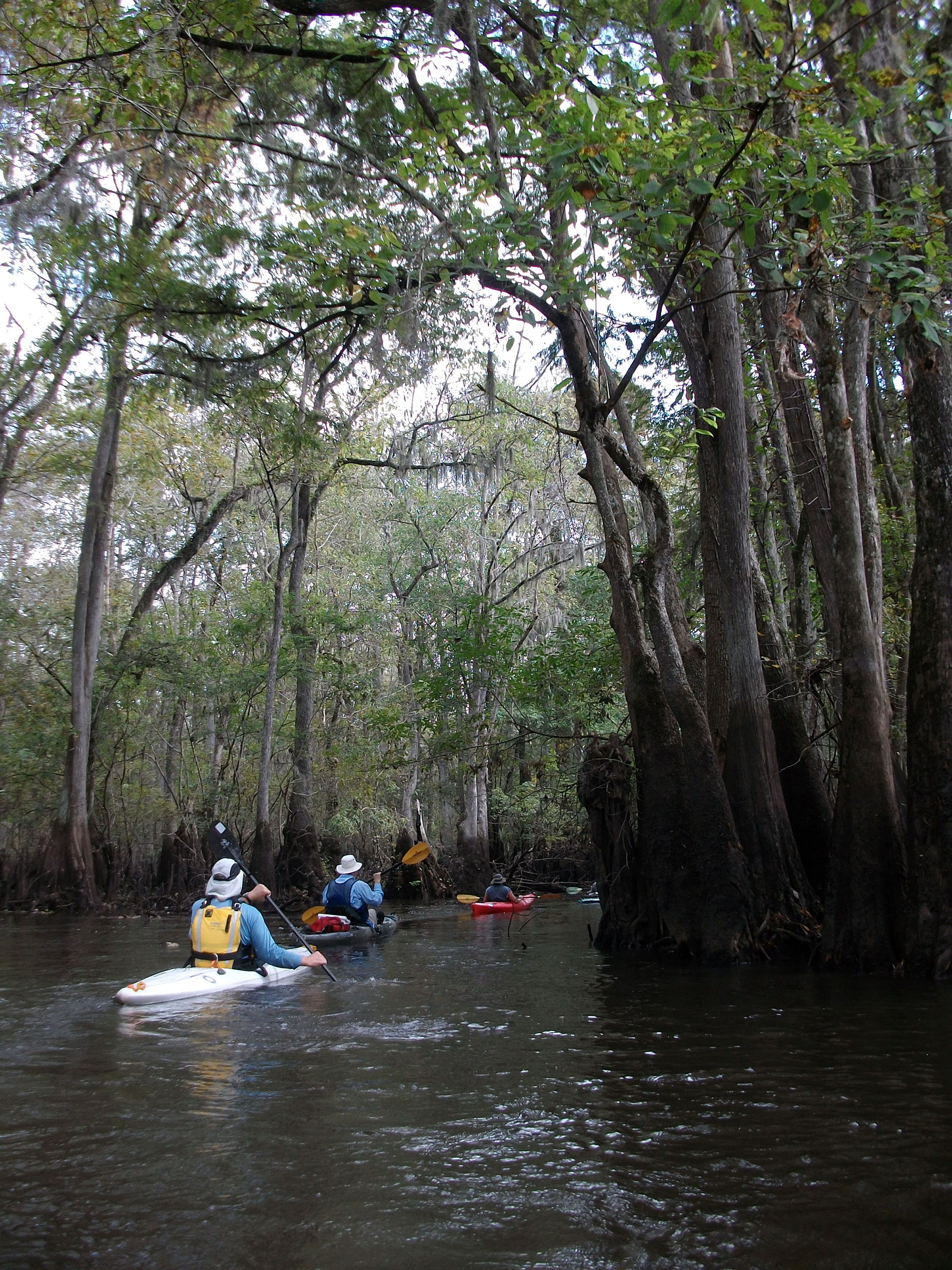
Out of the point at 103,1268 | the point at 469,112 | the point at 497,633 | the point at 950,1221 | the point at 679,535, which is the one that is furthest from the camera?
the point at 679,535

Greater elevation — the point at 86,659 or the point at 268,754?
the point at 86,659

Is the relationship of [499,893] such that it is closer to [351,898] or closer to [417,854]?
[417,854]

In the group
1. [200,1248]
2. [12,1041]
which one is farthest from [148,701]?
[200,1248]

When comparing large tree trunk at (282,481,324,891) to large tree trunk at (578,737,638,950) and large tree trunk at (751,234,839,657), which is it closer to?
large tree trunk at (578,737,638,950)

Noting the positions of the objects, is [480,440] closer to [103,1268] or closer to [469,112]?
[469,112]

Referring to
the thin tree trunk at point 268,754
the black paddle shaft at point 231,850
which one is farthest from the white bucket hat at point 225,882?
the thin tree trunk at point 268,754

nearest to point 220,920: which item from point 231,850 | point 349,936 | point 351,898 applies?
point 231,850

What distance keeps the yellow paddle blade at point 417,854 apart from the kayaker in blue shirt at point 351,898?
3.40m

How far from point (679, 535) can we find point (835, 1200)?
46.3ft

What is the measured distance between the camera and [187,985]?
7.27 metres

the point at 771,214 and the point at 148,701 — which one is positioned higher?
the point at 771,214

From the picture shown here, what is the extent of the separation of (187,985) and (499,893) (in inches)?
387

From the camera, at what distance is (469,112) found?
798cm

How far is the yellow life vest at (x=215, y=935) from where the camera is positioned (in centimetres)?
773
